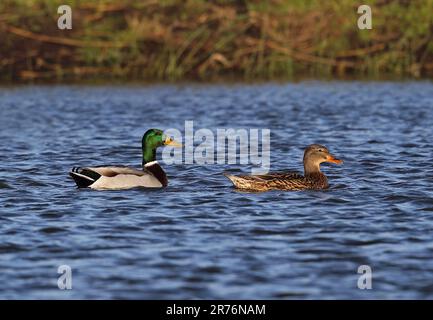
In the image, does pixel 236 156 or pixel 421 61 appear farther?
pixel 421 61

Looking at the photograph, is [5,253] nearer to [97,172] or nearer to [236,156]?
[97,172]

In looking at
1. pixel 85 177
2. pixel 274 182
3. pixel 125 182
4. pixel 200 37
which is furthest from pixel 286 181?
pixel 200 37

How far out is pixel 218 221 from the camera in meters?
11.0

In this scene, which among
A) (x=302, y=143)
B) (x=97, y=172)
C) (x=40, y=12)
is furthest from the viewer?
(x=40, y=12)

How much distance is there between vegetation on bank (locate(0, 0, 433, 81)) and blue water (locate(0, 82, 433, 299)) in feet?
24.4

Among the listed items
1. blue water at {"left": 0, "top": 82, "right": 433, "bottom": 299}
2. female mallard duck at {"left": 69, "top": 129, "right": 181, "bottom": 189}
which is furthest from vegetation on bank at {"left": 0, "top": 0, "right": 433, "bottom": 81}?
female mallard duck at {"left": 69, "top": 129, "right": 181, "bottom": 189}

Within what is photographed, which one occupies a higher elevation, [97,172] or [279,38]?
[279,38]

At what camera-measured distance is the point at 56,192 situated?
1293cm

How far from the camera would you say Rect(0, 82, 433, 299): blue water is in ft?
27.9

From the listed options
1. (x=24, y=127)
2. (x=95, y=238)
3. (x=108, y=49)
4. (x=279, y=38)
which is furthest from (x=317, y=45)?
(x=95, y=238)

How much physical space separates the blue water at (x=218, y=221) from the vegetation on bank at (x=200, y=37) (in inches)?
293

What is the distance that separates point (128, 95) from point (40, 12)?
392cm

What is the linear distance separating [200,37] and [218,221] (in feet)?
59.7

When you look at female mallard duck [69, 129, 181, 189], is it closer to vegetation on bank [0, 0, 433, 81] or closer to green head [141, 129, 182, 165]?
green head [141, 129, 182, 165]
